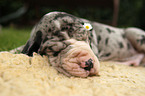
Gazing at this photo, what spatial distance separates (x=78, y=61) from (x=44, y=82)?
50 cm

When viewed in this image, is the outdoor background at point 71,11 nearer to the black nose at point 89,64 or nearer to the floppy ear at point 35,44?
the floppy ear at point 35,44

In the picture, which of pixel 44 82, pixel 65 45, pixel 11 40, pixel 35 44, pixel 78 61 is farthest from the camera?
pixel 11 40

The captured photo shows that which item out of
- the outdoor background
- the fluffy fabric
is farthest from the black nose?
the outdoor background

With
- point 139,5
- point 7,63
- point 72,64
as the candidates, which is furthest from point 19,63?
point 139,5

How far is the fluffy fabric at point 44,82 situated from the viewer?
1.26m

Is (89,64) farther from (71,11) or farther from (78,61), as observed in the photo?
(71,11)

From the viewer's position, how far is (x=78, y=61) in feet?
5.73

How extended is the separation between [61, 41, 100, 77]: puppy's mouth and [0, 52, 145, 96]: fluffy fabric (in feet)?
0.32

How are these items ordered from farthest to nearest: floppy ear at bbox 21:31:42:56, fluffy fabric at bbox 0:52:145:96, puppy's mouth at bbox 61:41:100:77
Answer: floppy ear at bbox 21:31:42:56
puppy's mouth at bbox 61:41:100:77
fluffy fabric at bbox 0:52:145:96

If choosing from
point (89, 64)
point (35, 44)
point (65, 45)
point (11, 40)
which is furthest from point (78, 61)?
point (11, 40)

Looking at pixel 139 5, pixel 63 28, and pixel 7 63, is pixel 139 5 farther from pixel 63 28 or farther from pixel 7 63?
pixel 7 63

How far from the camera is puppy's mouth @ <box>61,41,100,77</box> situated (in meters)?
1.74

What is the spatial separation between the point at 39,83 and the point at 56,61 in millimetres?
557

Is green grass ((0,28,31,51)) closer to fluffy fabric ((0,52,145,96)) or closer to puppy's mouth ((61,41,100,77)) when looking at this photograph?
fluffy fabric ((0,52,145,96))
